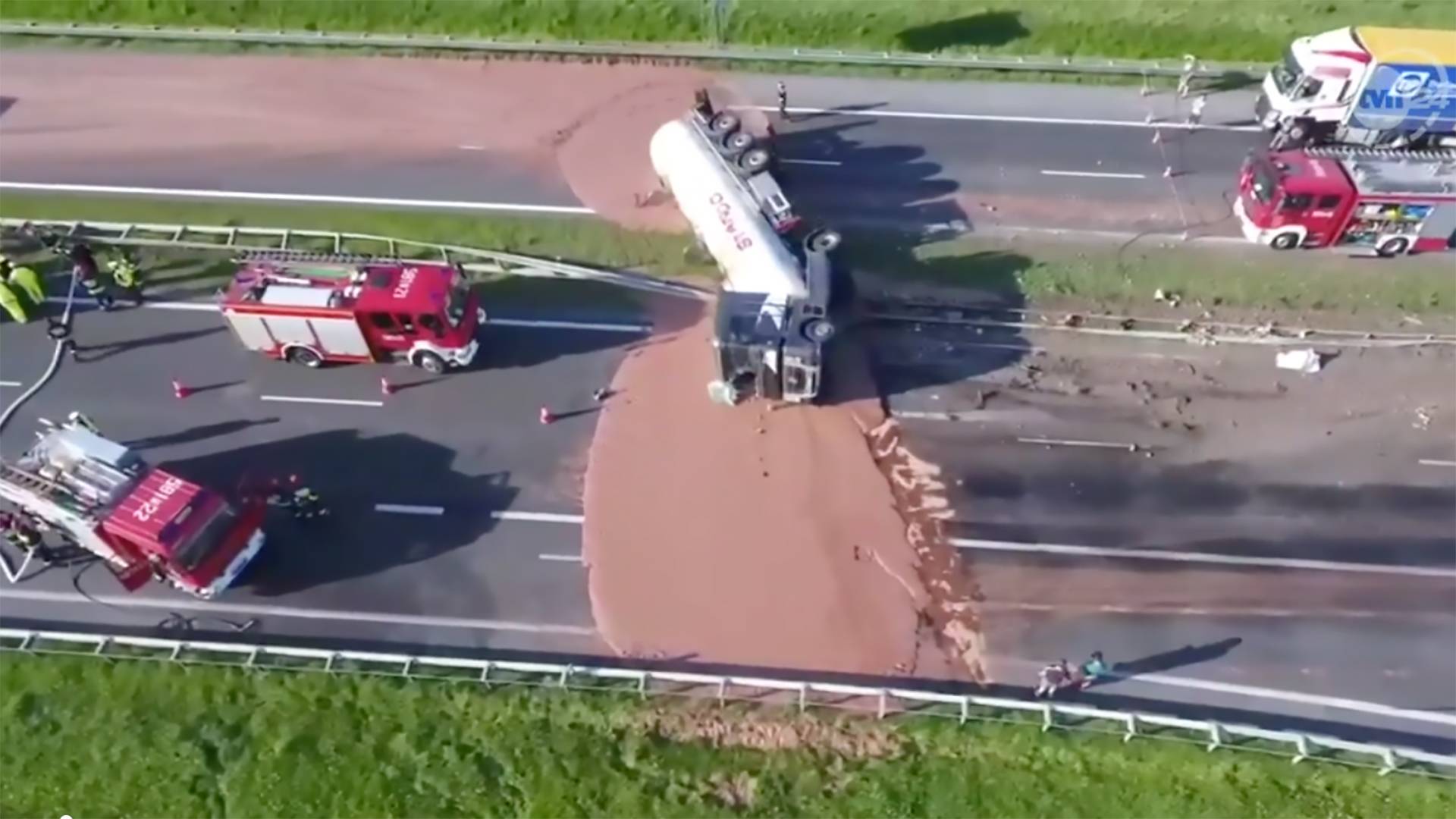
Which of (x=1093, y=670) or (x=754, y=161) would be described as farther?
(x=754, y=161)

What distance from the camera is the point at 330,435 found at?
1110 inches

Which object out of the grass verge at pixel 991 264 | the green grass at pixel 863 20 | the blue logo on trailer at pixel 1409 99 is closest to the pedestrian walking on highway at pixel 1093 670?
the grass verge at pixel 991 264

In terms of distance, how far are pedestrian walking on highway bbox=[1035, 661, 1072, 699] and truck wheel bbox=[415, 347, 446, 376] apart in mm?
15780

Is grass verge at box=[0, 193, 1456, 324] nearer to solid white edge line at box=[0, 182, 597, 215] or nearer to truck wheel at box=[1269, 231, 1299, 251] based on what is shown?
truck wheel at box=[1269, 231, 1299, 251]

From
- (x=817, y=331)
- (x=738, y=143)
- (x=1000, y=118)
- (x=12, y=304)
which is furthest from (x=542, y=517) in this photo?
(x=1000, y=118)

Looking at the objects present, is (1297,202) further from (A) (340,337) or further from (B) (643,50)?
(A) (340,337)

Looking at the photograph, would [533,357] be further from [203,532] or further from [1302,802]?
[1302,802]

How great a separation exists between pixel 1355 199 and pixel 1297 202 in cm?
144

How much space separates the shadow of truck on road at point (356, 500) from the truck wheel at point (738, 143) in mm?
10654

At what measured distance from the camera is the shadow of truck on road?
26.0 meters

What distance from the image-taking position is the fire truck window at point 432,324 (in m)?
27.5

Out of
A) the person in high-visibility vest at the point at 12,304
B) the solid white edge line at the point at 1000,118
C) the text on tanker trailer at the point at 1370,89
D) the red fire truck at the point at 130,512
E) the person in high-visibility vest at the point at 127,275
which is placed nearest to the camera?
the red fire truck at the point at 130,512

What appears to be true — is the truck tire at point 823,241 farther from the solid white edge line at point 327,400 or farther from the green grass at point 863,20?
the solid white edge line at point 327,400

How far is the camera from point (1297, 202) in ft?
99.3
